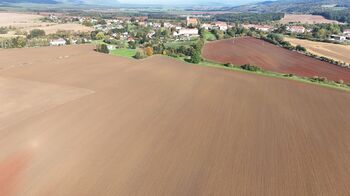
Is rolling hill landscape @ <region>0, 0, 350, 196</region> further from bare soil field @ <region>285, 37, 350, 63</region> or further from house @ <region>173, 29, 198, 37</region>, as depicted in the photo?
house @ <region>173, 29, 198, 37</region>

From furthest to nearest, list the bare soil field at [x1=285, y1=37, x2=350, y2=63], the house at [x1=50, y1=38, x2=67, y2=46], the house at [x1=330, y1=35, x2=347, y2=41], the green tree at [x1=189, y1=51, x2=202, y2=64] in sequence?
the house at [x1=330, y1=35, x2=347, y2=41] → the house at [x1=50, y1=38, x2=67, y2=46] → the bare soil field at [x1=285, y1=37, x2=350, y2=63] → the green tree at [x1=189, y1=51, x2=202, y2=64]

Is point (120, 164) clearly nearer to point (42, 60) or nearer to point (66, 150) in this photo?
point (66, 150)

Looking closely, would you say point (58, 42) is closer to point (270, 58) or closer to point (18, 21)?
point (270, 58)

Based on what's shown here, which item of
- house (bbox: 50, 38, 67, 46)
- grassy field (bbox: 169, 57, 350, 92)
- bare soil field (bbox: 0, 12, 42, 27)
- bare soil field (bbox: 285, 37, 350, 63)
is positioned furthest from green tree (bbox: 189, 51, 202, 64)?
bare soil field (bbox: 0, 12, 42, 27)

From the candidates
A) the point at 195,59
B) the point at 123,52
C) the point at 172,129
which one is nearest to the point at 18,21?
the point at 123,52

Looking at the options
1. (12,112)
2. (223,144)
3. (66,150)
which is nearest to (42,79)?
(12,112)

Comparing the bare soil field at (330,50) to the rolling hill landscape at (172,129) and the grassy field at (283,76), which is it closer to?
the rolling hill landscape at (172,129)
